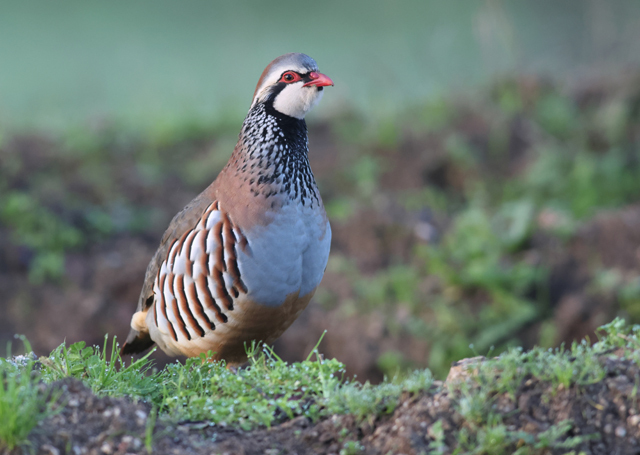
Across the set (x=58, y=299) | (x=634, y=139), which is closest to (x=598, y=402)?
(x=58, y=299)

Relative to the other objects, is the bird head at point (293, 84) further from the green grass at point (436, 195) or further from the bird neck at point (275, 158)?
the green grass at point (436, 195)

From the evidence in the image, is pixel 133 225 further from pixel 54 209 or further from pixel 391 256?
pixel 391 256

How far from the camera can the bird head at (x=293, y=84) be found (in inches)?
129

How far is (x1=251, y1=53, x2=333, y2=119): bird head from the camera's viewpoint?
3268 millimetres

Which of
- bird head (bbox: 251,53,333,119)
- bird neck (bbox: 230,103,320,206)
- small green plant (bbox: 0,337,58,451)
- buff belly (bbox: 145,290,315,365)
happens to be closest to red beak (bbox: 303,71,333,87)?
bird head (bbox: 251,53,333,119)

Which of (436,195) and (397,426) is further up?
(436,195)

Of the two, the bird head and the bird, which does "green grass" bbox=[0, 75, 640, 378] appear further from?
the bird head

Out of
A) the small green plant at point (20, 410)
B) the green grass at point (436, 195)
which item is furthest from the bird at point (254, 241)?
the green grass at point (436, 195)

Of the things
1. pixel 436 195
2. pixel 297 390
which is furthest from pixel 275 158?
pixel 436 195

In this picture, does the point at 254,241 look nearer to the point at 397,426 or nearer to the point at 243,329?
the point at 243,329

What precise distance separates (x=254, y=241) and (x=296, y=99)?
72 cm

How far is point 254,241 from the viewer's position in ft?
10.2

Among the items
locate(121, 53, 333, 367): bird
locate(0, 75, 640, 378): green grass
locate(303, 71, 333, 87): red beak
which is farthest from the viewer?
locate(0, 75, 640, 378): green grass

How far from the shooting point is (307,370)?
261 centimetres
